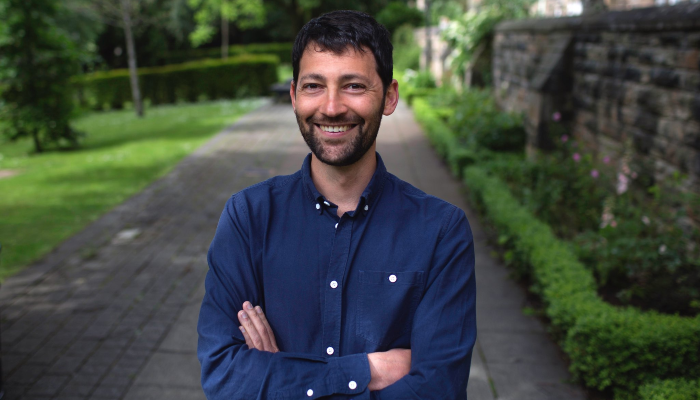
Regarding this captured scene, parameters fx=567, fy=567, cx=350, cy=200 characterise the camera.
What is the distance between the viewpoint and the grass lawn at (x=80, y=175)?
23.9ft

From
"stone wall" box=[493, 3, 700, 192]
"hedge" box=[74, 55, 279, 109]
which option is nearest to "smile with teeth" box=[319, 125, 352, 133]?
"stone wall" box=[493, 3, 700, 192]

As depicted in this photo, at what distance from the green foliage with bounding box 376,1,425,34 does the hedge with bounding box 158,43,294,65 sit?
10784 mm

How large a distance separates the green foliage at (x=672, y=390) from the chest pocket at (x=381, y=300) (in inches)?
75.6

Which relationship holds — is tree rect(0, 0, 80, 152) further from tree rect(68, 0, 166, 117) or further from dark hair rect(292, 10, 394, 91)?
dark hair rect(292, 10, 394, 91)

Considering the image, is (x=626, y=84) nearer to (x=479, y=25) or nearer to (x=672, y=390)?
A: (x=672, y=390)

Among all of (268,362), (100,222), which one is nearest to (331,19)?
(268,362)

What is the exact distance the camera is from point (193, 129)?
53.5 ft

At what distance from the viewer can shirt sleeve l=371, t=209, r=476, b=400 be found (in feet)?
5.62

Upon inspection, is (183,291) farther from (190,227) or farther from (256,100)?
(256,100)

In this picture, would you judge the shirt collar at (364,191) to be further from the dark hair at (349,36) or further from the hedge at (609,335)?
the hedge at (609,335)

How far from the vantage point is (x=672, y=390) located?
293 centimetres

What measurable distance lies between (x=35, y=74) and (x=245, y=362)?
594 inches

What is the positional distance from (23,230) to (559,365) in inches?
265

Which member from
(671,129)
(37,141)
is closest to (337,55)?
(671,129)
